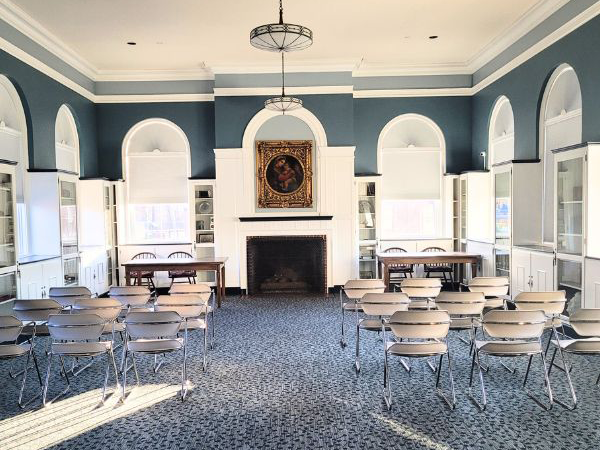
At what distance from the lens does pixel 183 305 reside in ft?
18.1

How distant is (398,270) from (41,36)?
7759 mm

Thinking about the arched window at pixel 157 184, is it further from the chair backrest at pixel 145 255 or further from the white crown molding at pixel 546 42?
the white crown molding at pixel 546 42

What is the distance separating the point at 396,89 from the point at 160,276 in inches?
261

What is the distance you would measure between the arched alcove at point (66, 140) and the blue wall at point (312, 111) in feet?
9.56

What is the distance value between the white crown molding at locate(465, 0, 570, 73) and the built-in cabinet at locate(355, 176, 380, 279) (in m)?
3.18

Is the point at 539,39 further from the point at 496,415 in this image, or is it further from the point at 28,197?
the point at 28,197

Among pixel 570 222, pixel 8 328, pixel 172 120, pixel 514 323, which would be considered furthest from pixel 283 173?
pixel 514 323

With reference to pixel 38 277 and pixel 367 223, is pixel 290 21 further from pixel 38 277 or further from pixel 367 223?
pixel 38 277

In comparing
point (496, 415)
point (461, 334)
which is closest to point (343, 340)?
point (461, 334)

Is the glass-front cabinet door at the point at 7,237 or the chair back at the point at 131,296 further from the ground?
the glass-front cabinet door at the point at 7,237

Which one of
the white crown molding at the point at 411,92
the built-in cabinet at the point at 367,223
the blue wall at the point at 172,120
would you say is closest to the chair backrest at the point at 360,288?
the built-in cabinet at the point at 367,223

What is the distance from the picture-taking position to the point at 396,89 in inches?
423

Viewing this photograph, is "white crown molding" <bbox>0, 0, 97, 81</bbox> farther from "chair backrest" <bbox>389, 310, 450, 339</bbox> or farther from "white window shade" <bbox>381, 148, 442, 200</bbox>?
"chair backrest" <bbox>389, 310, 450, 339</bbox>

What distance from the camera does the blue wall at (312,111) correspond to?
33.1ft
